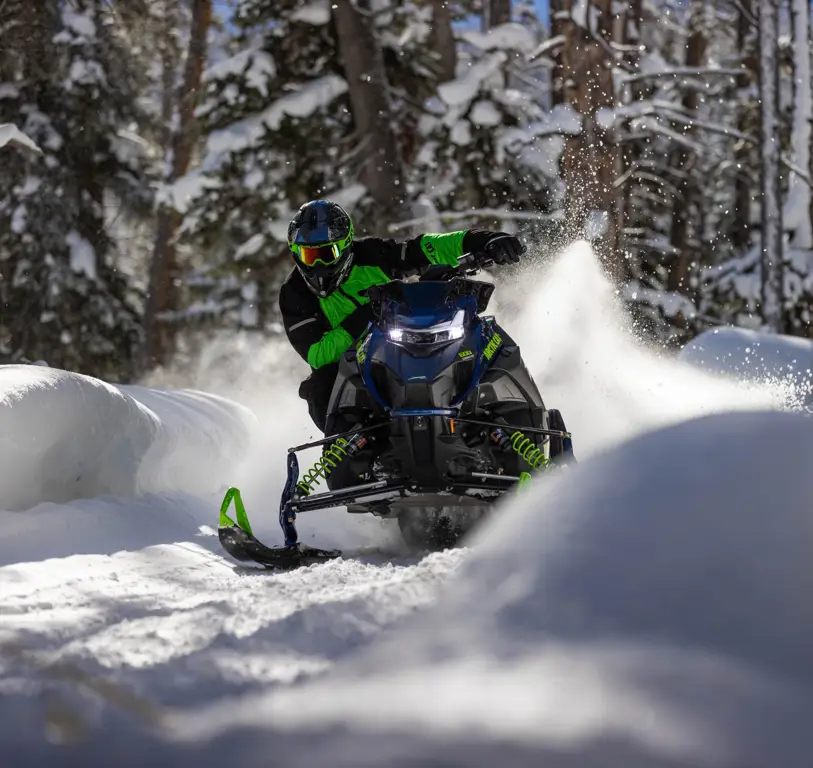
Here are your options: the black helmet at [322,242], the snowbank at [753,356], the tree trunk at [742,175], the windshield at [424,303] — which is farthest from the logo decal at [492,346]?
the tree trunk at [742,175]

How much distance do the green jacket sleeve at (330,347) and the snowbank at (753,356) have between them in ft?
15.9

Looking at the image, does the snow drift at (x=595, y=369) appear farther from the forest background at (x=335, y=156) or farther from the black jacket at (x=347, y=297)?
the black jacket at (x=347, y=297)

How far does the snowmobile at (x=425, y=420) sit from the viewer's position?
518 centimetres

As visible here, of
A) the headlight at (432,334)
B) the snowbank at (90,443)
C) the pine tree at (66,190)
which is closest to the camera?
the headlight at (432,334)

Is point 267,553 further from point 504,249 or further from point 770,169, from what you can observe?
point 770,169

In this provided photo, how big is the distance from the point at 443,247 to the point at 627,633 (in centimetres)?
417

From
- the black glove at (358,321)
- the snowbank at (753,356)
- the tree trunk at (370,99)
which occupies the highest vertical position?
the tree trunk at (370,99)

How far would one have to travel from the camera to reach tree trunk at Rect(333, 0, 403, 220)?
15.6m

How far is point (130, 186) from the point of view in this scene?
19.3 metres

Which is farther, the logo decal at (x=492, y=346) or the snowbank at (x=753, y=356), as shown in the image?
the snowbank at (x=753, y=356)

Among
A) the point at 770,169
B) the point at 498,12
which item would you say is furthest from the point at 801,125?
the point at 498,12

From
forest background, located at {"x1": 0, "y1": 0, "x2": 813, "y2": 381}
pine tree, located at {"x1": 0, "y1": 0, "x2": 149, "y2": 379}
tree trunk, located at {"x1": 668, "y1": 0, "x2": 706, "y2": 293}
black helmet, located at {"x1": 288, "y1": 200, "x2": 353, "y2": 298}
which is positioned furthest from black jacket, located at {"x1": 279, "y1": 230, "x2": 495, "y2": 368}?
tree trunk, located at {"x1": 668, "y1": 0, "x2": 706, "y2": 293}

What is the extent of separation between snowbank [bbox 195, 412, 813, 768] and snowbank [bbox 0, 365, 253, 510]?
3050 millimetres

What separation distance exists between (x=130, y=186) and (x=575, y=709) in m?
18.5
